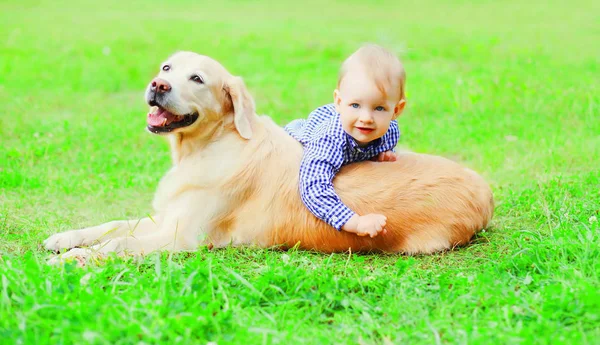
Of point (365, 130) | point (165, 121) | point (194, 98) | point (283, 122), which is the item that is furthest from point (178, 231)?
point (283, 122)

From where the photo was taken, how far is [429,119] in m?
8.00

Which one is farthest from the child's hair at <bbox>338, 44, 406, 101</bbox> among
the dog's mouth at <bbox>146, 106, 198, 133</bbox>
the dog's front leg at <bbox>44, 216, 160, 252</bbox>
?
the dog's front leg at <bbox>44, 216, 160, 252</bbox>

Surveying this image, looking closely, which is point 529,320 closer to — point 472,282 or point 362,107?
point 472,282

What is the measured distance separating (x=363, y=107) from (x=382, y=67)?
0.27m

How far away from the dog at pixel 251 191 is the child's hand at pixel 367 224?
139 millimetres

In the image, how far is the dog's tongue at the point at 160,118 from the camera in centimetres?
427

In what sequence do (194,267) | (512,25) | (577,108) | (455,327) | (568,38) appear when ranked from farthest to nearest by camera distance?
(512,25), (568,38), (577,108), (194,267), (455,327)

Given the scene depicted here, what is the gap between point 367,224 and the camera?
4.02 metres

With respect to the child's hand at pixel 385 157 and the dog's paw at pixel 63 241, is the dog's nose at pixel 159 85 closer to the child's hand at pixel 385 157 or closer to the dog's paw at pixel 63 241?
the dog's paw at pixel 63 241

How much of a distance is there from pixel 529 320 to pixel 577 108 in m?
5.19

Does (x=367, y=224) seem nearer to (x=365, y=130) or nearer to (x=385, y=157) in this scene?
(x=365, y=130)

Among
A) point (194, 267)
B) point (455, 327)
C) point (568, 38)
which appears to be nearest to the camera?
point (455, 327)

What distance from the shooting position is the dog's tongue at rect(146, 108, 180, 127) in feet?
14.0

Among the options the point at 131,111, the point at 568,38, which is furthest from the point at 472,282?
the point at 568,38
